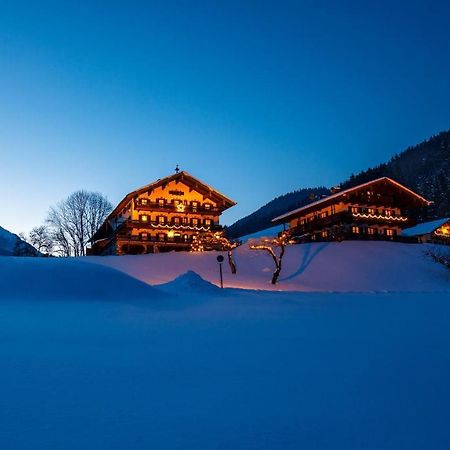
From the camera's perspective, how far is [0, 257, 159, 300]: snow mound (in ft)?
51.3

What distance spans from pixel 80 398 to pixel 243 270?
3459 cm

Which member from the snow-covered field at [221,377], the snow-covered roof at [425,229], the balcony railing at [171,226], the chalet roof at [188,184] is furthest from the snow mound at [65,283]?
the snow-covered roof at [425,229]

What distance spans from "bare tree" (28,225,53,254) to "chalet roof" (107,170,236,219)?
1074cm

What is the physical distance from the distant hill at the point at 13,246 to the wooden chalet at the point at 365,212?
130 feet

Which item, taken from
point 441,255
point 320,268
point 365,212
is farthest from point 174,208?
point 441,255

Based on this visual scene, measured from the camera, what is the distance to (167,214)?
54.0 m

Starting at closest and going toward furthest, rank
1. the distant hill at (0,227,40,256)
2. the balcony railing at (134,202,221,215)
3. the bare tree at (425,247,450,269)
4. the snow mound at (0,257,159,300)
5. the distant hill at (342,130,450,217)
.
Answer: the snow mound at (0,257,159,300) < the bare tree at (425,247,450,269) < the balcony railing at (134,202,221,215) < the distant hill at (0,227,40,256) < the distant hill at (342,130,450,217)

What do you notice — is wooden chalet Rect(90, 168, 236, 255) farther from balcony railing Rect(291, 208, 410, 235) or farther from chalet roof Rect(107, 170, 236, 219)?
balcony railing Rect(291, 208, 410, 235)

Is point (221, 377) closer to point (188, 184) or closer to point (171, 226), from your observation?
point (171, 226)

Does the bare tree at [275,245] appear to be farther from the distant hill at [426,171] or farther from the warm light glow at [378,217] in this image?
the distant hill at [426,171]

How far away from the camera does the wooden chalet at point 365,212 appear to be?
52.3m

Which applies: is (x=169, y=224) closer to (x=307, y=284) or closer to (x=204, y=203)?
(x=204, y=203)

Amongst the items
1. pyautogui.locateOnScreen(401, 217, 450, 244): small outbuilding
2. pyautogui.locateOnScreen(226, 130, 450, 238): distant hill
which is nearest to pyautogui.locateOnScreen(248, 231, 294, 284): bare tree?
pyautogui.locateOnScreen(401, 217, 450, 244): small outbuilding

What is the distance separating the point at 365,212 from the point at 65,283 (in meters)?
44.7
